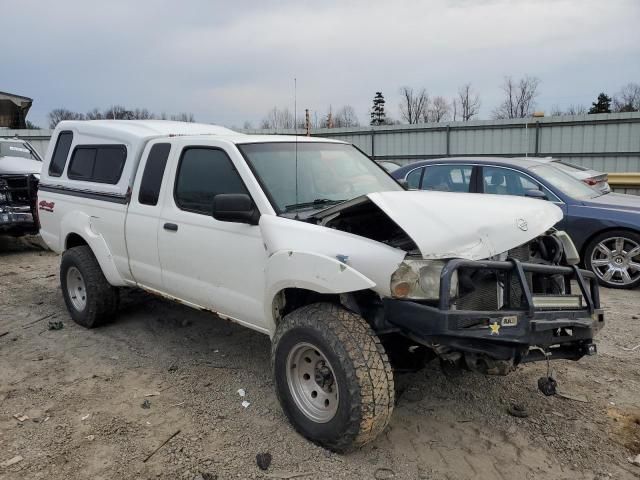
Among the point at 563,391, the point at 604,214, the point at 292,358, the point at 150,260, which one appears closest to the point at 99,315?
the point at 150,260

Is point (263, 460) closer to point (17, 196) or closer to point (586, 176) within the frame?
point (586, 176)

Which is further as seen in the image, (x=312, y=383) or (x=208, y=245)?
(x=208, y=245)

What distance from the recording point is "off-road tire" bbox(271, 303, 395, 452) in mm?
2924

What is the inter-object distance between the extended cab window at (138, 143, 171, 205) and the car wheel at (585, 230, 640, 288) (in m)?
5.25

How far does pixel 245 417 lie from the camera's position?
3641mm

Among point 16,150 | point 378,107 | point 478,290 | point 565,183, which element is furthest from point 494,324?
point 378,107

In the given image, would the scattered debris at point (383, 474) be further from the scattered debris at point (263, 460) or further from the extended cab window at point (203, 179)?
the extended cab window at point (203, 179)

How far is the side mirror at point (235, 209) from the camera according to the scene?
137 inches

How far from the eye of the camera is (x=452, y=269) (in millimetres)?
2779

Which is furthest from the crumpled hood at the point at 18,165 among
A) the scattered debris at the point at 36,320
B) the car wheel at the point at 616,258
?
the car wheel at the point at 616,258

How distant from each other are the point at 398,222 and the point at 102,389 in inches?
106

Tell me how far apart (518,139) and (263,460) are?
16706 mm

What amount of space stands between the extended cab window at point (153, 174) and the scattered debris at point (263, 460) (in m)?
2.30

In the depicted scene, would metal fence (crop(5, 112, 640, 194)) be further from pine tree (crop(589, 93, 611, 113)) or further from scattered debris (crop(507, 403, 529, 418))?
pine tree (crop(589, 93, 611, 113))
